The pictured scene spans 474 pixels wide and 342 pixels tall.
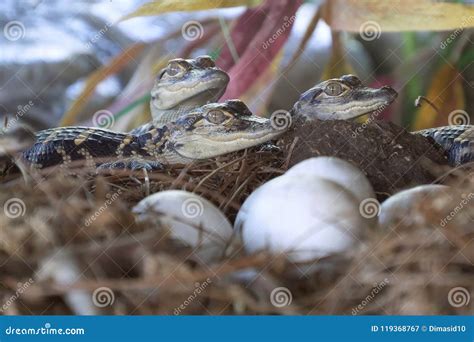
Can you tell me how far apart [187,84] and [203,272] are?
746 millimetres

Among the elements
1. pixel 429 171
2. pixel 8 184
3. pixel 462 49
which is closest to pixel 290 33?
pixel 462 49

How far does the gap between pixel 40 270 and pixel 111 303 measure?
8cm

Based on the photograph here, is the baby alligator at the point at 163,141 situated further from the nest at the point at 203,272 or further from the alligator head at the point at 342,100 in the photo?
the nest at the point at 203,272

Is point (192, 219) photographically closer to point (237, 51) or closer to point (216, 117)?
point (216, 117)

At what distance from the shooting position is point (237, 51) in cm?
153

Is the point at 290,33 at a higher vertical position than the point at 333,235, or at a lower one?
higher

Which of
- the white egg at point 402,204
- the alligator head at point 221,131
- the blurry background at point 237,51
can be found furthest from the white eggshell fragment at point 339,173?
the blurry background at point 237,51

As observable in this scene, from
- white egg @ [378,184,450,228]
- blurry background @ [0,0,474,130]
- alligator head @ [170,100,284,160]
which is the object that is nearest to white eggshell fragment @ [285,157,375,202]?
white egg @ [378,184,450,228]

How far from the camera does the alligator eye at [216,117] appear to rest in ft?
4.25

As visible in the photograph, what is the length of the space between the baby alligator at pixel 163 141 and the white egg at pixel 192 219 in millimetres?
340

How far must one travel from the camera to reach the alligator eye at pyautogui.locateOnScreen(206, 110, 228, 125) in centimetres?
129

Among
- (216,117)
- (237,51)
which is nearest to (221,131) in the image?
(216,117)

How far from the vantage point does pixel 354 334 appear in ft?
2.93

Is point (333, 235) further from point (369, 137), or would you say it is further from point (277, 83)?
point (277, 83)
